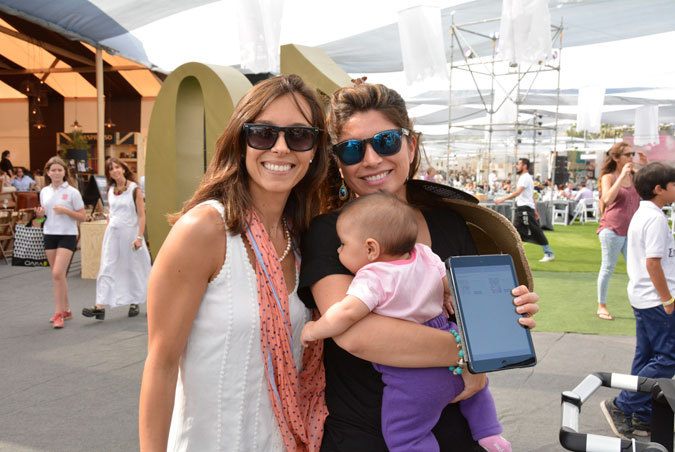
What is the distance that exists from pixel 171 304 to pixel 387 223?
697mm

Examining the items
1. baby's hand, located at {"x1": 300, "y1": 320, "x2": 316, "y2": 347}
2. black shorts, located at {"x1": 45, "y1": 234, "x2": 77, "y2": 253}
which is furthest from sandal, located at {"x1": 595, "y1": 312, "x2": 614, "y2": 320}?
black shorts, located at {"x1": 45, "y1": 234, "x2": 77, "y2": 253}

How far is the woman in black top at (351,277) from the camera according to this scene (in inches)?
62.5

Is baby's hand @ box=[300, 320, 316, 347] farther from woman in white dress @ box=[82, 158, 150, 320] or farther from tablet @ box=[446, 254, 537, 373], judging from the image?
woman in white dress @ box=[82, 158, 150, 320]

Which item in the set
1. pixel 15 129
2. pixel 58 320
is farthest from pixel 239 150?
pixel 15 129

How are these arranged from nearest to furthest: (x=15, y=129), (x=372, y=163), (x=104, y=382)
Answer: (x=372, y=163) < (x=104, y=382) < (x=15, y=129)

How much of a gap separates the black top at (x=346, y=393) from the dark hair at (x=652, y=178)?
11.0 ft

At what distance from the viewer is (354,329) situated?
159cm

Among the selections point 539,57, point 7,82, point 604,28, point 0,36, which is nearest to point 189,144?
point 539,57

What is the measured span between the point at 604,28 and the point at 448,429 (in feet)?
36.9

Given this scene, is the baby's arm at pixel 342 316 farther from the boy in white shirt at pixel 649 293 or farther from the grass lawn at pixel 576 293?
the grass lawn at pixel 576 293

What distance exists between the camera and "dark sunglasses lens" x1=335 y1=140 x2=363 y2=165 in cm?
192

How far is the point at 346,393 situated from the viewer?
1708 millimetres

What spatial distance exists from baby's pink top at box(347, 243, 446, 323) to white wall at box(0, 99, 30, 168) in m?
28.7

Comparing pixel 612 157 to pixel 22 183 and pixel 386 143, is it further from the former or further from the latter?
pixel 22 183
